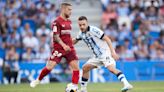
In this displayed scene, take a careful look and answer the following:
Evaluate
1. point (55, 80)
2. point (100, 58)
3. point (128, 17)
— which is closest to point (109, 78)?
point (55, 80)

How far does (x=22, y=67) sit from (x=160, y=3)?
8261mm

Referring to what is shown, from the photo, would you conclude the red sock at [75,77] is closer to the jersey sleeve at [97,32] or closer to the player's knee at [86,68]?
the player's knee at [86,68]

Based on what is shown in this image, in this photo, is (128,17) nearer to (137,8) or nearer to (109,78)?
(137,8)

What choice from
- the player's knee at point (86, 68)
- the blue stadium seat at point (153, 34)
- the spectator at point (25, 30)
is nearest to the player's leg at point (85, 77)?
the player's knee at point (86, 68)

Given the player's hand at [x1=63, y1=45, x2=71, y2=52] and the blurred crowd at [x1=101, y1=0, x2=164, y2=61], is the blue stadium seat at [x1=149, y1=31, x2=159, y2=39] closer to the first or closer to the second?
the blurred crowd at [x1=101, y1=0, x2=164, y2=61]

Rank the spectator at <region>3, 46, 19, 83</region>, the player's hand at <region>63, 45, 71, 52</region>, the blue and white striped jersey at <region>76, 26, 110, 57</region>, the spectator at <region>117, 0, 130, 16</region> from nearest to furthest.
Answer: the player's hand at <region>63, 45, 71, 52</region>, the blue and white striped jersey at <region>76, 26, 110, 57</region>, the spectator at <region>3, 46, 19, 83</region>, the spectator at <region>117, 0, 130, 16</region>

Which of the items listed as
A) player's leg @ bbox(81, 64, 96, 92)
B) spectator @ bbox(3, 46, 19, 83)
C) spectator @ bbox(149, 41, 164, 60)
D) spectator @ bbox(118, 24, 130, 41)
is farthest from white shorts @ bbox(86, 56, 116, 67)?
spectator @ bbox(118, 24, 130, 41)

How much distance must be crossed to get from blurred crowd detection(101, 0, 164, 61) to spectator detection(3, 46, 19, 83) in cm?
458

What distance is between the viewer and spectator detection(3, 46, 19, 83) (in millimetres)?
23891

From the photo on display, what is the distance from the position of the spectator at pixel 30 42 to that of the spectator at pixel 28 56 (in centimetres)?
23

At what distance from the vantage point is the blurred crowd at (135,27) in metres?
25.7

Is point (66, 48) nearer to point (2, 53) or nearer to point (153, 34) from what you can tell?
point (2, 53)

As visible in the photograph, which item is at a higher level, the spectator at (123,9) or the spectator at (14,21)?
the spectator at (123,9)

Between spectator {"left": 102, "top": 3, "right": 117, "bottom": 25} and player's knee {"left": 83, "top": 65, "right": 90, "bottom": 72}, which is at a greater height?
spectator {"left": 102, "top": 3, "right": 117, "bottom": 25}
